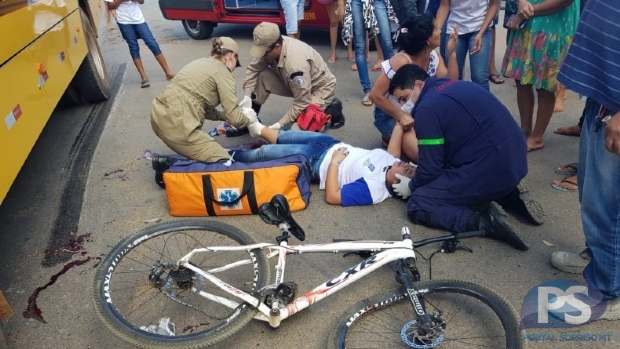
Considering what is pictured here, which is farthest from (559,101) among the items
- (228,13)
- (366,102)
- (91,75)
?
(228,13)

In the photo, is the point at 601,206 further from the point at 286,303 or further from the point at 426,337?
the point at 286,303

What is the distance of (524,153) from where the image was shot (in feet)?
9.57

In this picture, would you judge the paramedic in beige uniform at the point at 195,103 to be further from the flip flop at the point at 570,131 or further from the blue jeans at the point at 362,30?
the flip flop at the point at 570,131

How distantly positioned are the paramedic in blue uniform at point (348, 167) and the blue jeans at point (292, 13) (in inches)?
134

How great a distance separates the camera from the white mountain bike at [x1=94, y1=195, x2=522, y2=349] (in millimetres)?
2088

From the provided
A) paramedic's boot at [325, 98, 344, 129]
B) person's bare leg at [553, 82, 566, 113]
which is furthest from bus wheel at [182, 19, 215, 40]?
person's bare leg at [553, 82, 566, 113]

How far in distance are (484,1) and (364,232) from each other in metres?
2.39

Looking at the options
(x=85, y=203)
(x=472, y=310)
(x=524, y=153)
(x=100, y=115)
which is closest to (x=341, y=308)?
(x=472, y=310)

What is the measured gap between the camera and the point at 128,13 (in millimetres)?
5965

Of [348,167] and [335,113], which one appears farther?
[335,113]

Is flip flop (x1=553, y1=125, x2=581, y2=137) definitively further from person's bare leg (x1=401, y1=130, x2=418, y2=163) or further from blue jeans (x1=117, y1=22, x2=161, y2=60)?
blue jeans (x1=117, y1=22, x2=161, y2=60)

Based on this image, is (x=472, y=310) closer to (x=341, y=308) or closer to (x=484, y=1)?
(x=341, y=308)

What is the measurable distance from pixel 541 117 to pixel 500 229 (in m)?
1.52

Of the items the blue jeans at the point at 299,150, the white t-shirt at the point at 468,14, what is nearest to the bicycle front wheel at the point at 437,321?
the blue jeans at the point at 299,150
